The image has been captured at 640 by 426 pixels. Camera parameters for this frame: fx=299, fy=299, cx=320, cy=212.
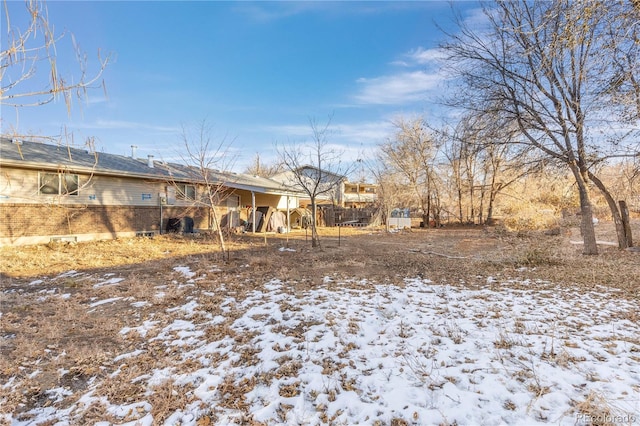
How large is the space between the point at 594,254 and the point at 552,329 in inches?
273

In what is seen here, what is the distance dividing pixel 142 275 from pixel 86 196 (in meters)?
6.70

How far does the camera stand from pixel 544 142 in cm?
856

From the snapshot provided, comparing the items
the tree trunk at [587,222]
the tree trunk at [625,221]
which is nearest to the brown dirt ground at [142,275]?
the tree trunk at [587,222]

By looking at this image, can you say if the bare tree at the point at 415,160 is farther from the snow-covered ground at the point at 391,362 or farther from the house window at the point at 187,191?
the snow-covered ground at the point at 391,362

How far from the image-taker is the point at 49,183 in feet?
34.6

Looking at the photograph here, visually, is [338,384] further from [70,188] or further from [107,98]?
[70,188]

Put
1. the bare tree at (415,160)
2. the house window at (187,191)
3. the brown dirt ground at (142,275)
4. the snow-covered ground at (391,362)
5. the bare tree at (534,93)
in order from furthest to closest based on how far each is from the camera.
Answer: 1. the bare tree at (415,160)
2. the house window at (187,191)
3. the bare tree at (534,93)
4. the brown dirt ground at (142,275)
5. the snow-covered ground at (391,362)

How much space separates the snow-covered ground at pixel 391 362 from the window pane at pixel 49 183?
812cm

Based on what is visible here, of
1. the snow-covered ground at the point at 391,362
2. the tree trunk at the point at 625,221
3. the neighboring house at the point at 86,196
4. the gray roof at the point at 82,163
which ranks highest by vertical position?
the gray roof at the point at 82,163

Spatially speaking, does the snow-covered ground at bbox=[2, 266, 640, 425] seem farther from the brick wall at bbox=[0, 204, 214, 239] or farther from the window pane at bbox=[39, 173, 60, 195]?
the window pane at bbox=[39, 173, 60, 195]

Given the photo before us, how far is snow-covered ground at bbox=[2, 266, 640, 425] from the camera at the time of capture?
2.41 m

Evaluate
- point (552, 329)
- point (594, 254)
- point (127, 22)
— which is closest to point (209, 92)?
point (127, 22)

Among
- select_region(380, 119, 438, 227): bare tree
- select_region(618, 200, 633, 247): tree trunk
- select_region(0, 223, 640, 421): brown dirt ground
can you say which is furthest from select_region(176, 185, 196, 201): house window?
select_region(618, 200, 633, 247): tree trunk

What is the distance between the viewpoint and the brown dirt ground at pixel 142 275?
346 cm
